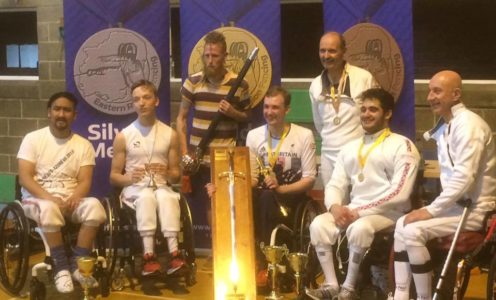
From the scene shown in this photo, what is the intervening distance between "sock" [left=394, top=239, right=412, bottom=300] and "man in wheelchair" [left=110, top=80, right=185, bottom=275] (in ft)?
Answer: 4.02

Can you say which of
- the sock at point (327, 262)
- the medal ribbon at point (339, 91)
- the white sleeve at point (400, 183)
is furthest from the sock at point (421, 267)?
the medal ribbon at point (339, 91)

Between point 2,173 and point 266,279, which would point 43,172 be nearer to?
point 266,279

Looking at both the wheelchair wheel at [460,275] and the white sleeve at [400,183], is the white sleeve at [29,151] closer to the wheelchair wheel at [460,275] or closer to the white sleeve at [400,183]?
the white sleeve at [400,183]

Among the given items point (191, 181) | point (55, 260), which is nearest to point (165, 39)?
point (191, 181)

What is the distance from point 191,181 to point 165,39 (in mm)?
997

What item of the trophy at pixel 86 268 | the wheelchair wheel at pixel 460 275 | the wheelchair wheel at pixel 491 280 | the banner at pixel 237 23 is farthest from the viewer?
the banner at pixel 237 23

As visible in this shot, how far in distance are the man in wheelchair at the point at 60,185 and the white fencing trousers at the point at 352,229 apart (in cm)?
118

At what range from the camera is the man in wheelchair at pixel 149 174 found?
162 inches

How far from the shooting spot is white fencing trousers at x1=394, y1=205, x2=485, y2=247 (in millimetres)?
3420

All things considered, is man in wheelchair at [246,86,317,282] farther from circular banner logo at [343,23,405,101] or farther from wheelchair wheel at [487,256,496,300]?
wheelchair wheel at [487,256,496,300]

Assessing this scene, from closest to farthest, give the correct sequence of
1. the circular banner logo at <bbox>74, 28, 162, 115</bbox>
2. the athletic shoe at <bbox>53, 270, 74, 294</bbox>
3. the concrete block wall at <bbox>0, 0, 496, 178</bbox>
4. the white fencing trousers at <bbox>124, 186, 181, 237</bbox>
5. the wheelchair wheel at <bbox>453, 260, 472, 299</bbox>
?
the wheelchair wheel at <bbox>453, 260, 472, 299</bbox>, the athletic shoe at <bbox>53, 270, 74, 294</bbox>, the white fencing trousers at <bbox>124, 186, 181, 237</bbox>, the circular banner logo at <bbox>74, 28, 162, 115</bbox>, the concrete block wall at <bbox>0, 0, 496, 178</bbox>

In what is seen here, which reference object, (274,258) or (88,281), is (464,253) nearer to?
(274,258)

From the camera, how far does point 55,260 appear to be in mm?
3979

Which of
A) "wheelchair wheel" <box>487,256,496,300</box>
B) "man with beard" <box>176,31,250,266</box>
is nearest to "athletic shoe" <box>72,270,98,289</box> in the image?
"man with beard" <box>176,31,250,266</box>
